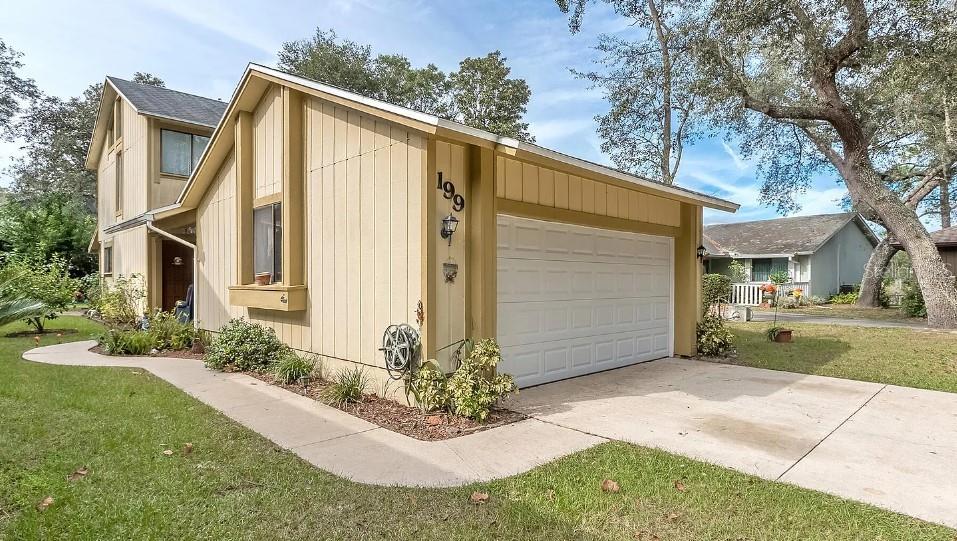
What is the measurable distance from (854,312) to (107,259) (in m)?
24.9

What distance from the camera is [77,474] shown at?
330cm

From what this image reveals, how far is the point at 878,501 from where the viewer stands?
3.11m

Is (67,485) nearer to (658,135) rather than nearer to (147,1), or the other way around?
(147,1)

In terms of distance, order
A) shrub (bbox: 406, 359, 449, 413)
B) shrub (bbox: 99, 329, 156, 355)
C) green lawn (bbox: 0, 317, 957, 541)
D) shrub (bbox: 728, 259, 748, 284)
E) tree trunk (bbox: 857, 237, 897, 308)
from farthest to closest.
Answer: shrub (bbox: 728, 259, 748, 284) < tree trunk (bbox: 857, 237, 897, 308) < shrub (bbox: 99, 329, 156, 355) < shrub (bbox: 406, 359, 449, 413) < green lawn (bbox: 0, 317, 957, 541)

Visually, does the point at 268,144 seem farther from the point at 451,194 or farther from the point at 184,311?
the point at 184,311

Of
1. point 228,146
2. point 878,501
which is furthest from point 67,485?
point 228,146

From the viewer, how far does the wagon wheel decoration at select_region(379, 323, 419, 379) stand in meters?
4.91

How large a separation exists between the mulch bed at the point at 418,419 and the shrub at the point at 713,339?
16.7ft

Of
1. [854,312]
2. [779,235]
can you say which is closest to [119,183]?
[854,312]

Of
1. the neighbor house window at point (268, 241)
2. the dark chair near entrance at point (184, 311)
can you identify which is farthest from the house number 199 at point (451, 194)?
the dark chair near entrance at point (184, 311)

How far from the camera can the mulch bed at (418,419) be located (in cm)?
446

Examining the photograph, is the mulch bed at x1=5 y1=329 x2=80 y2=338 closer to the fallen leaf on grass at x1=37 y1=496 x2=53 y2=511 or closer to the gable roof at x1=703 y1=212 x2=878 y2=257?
the fallen leaf on grass at x1=37 y1=496 x2=53 y2=511

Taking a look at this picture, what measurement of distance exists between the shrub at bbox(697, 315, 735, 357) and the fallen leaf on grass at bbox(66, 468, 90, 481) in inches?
332

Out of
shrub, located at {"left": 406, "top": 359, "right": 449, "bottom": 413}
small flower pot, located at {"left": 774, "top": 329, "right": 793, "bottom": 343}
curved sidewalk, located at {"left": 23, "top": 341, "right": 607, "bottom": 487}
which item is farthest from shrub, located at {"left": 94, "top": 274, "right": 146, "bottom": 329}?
small flower pot, located at {"left": 774, "top": 329, "right": 793, "bottom": 343}
